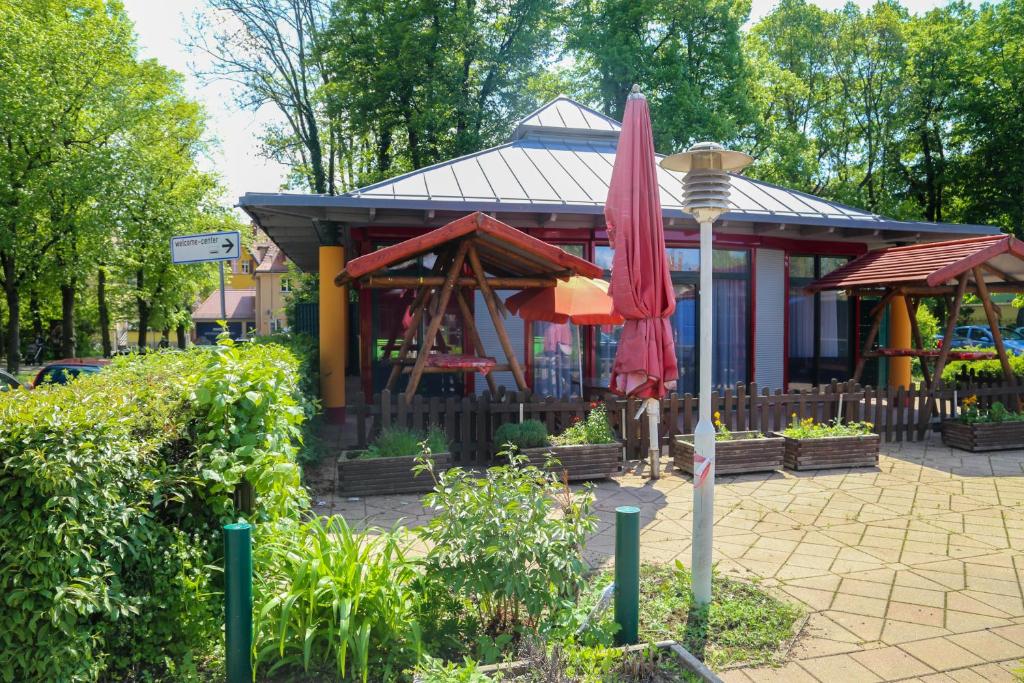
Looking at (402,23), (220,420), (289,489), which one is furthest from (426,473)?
(402,23)

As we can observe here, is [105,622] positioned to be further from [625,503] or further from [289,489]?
[625,503]

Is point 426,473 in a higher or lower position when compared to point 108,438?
lower

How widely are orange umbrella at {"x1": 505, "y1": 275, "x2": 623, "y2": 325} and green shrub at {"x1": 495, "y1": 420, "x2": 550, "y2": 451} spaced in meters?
1.62

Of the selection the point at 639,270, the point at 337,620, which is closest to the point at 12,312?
the point at 639,270

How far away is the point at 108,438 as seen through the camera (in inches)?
110

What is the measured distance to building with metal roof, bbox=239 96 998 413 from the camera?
32.6 ft

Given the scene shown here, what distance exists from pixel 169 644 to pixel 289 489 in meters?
0.93

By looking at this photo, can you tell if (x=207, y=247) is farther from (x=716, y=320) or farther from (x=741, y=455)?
(x=716, y=320)

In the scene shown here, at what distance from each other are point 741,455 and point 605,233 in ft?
15.5

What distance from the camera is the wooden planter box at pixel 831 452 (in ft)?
25.3

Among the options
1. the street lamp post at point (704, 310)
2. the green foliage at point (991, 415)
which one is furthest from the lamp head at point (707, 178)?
the green foliage at point (991, 415)

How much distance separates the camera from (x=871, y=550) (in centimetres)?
514

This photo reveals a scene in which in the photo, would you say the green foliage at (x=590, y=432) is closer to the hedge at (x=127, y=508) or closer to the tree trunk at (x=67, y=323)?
the hedge at (x=127, y=508)

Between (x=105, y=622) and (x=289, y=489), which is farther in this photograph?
(x=289, y=489)
